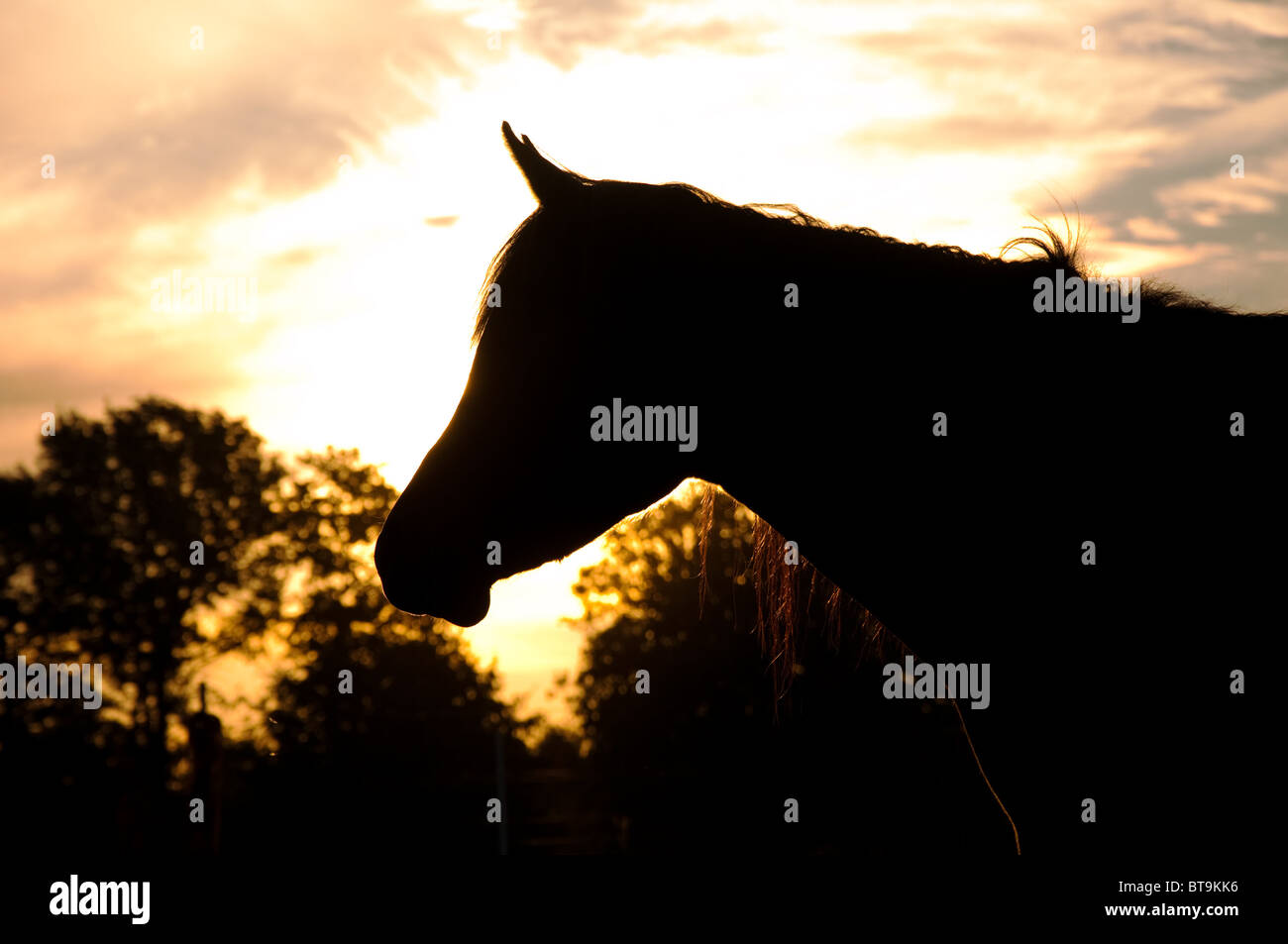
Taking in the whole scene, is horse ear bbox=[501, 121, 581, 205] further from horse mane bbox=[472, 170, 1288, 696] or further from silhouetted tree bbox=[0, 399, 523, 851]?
silhouetted tree bbox=[0, 399, 523, 851]

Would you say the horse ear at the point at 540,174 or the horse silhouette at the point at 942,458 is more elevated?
the horse ear at the point at 540,174

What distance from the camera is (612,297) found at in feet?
7.20

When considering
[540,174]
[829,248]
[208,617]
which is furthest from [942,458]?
[208,617]

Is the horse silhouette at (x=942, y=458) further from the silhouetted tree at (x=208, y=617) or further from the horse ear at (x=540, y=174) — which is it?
the silhouetted tree at (x=208, y=617)

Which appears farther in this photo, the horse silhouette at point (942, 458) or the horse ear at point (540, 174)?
the horse ear at point (540, 174)

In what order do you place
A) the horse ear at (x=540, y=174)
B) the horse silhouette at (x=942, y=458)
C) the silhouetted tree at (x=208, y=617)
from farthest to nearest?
the silhouetted tree at (x=208, y=617), the horse ear at (x=540, y=174), the horse silhouette at (x=942, y=458)

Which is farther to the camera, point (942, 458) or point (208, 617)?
point (208, 617)

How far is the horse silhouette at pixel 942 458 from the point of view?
6.34ft

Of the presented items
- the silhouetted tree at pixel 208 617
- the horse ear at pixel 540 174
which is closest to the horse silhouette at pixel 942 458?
the horse ear at pixel 540 174

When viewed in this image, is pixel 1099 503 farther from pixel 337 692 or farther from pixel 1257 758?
pixel 337 692

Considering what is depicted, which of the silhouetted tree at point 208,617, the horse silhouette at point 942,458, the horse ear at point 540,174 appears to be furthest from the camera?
the silhouetted tree at point 208,617

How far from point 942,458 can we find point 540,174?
1.09 meters

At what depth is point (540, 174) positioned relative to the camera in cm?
224

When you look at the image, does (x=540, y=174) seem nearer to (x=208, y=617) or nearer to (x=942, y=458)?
(x=942, y=458)
